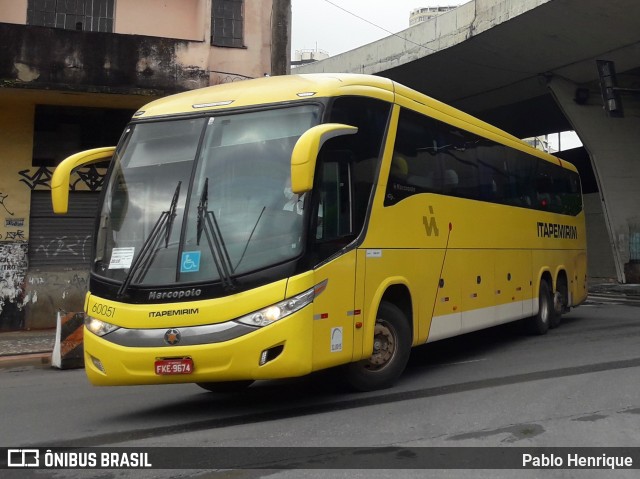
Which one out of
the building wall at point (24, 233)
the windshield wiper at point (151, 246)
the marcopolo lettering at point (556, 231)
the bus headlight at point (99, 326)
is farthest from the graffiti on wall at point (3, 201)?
the marcopolo lettering at point (556, 231)

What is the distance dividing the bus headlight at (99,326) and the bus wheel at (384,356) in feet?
8.35

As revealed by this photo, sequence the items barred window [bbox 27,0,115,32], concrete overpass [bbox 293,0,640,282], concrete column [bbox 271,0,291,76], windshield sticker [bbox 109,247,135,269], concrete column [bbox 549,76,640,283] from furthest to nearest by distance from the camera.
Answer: concrete column [bbox 549,76,640,283] < concrete overpass [bbox 293,0,640,282] < barred window [bbox 27,0,115,32] < concrete column [bbox 271,0,291,76] < windshield sticker [bbox 109,247,135,269]

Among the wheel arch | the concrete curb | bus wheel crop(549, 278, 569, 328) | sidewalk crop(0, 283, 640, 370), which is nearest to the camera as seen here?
the wheel arch

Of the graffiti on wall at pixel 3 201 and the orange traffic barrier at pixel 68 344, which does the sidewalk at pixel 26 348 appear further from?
the graffiti on wall at pixel 3 201

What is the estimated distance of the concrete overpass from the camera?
70.1 feet

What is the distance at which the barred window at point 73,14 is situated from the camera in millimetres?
15727

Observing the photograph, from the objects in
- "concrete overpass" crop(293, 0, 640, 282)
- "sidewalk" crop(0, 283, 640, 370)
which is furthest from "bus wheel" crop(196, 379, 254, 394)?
"concrete overpass" crop(293, 0, 640, 282)

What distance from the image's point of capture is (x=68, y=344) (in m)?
10.8

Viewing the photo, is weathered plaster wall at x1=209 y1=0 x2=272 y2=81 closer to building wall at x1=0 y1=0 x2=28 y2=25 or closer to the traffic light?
building wall at x1=0 y1=0 x2=28 y2=25

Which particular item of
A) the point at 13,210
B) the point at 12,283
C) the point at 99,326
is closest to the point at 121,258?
the point at 99,326

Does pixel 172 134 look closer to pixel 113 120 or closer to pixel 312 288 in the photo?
pixel 312 288

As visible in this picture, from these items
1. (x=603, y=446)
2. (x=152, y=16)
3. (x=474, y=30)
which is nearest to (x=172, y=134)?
(x=603, y=446)

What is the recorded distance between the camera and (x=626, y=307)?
1908cm

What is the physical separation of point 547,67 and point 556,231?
1437 centimetres
